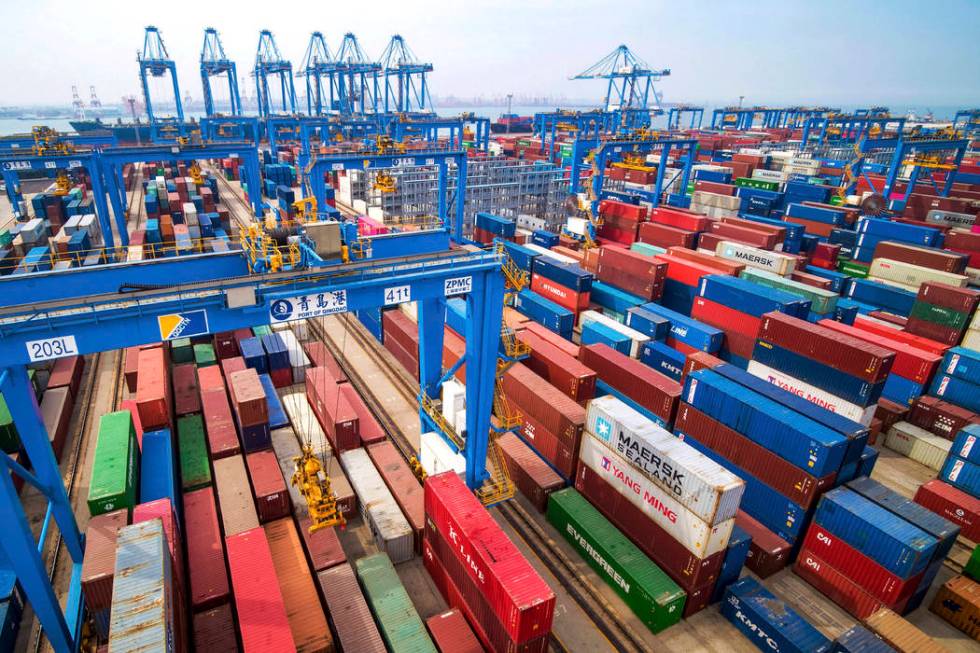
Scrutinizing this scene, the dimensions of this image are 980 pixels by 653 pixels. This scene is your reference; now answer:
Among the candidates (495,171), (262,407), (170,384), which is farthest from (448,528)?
(495,171)

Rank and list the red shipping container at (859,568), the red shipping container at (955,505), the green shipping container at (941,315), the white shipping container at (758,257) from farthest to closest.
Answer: the white shipping container at (758,257) < the green shipping container at (941,315) < the red shipping container at (955,505) < the red shipping container at (859,568)

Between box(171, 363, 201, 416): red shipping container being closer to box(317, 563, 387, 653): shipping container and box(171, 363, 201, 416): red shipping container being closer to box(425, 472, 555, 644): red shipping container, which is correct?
box(317, 563, 387, 653): shipping container

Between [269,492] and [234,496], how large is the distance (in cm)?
137

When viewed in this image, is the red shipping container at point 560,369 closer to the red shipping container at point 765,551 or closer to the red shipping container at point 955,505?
the red shipping container at point 765,551

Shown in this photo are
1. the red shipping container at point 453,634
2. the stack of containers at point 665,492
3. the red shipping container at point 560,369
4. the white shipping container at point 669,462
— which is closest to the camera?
the red shipping container at point 453,634

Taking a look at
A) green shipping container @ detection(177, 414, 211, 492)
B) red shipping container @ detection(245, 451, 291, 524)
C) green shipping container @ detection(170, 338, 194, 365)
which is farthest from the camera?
green shipping container @ detection(170, 338, 194, 365)

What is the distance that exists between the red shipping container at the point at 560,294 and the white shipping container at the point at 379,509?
18.4 meters

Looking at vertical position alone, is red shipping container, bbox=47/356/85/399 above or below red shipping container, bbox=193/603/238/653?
below

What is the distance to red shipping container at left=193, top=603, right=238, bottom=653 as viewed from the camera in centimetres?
1388

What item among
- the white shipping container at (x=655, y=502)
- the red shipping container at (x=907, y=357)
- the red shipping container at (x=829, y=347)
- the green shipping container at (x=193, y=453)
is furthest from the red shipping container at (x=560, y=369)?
the green shipping container at (x=193, y=453)

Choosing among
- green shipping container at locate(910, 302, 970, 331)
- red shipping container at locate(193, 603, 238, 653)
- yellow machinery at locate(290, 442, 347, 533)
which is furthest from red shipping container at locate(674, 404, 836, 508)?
green shipping container at locate(910, 302, 970, 331)

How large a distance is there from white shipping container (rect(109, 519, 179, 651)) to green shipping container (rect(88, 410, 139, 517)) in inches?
153

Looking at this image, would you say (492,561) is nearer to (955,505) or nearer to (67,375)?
(955,505)

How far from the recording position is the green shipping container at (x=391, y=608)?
13.7 metres
